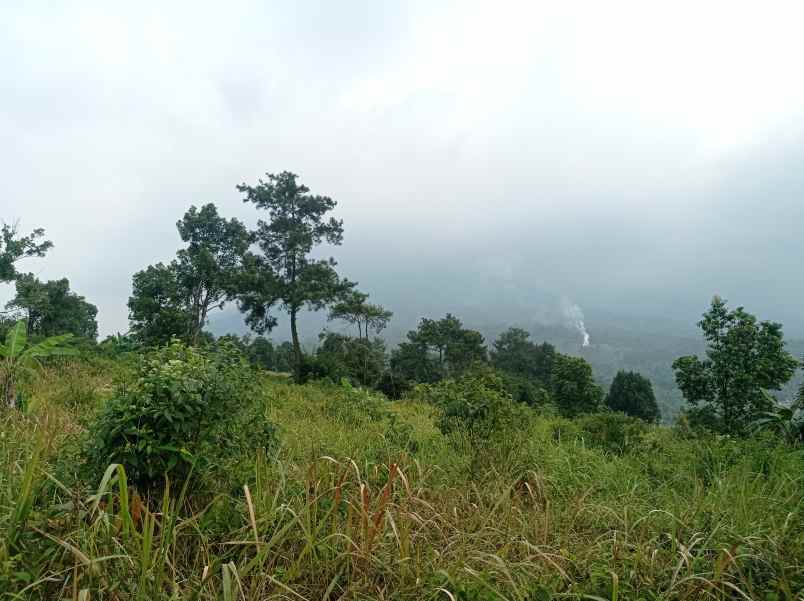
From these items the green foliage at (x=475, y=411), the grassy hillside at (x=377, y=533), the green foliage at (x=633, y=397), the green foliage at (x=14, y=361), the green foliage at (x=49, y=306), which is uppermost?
the green foliage at (x=49, y=306)

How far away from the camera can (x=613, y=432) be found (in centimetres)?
704

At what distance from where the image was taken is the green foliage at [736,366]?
11.1 metres

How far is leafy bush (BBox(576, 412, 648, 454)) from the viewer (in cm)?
660

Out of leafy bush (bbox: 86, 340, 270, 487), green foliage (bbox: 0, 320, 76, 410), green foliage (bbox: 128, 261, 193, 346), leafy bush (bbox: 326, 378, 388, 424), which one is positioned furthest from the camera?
green foliage (bbox: 128, 261, 193, 346)

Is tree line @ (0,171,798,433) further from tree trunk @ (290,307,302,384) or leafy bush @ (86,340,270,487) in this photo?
leafy bush @ (86,340,270,487)

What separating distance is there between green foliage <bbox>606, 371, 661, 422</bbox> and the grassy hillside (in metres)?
30.2

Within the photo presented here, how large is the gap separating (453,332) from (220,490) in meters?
33.6

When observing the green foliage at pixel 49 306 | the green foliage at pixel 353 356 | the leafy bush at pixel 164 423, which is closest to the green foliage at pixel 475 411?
the leafy bush at pixel 164 423

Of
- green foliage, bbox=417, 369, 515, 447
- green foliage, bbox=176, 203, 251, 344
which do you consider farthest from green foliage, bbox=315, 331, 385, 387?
green foliage, bbox=417, 369, 515, 447

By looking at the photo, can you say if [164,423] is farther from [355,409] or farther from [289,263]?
[289,263]

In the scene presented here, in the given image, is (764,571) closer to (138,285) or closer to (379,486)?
(379,486)

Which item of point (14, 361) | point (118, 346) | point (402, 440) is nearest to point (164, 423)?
point (402, 440)

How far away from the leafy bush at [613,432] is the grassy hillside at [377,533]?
184cm

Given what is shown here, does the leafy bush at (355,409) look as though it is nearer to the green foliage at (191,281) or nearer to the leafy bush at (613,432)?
the leafy bush at (613,432)
